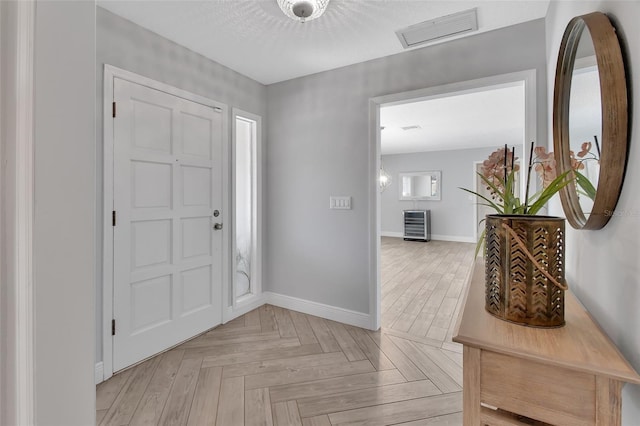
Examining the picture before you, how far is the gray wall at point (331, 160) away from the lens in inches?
90.2

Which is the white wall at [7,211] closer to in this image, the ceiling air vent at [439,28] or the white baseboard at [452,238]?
the ceiling air vent at [439,28]

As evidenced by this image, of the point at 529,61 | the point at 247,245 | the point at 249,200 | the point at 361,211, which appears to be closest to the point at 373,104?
the point at 361,211

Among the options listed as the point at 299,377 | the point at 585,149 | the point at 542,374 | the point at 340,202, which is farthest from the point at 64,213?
the point at 340,202

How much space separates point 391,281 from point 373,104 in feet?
8.00

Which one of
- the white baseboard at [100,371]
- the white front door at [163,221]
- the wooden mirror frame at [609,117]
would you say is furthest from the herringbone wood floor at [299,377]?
the wooden mirror frame at [609,117]

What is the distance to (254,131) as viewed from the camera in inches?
120

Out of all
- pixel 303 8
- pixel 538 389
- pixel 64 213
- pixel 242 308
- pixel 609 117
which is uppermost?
pixel 303 8

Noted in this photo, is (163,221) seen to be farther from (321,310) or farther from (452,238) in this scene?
(452,238)

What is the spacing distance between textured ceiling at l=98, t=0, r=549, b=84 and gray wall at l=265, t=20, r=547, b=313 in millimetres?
183

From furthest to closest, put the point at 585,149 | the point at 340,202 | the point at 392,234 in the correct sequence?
the point at 392,234 → the point at 340,202 → the point at 585,149

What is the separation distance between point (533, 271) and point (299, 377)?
1583mm

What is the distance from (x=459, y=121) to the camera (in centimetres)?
491

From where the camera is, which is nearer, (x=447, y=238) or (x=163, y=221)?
(x=163, y=221)

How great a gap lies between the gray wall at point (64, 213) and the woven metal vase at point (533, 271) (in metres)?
1.06
